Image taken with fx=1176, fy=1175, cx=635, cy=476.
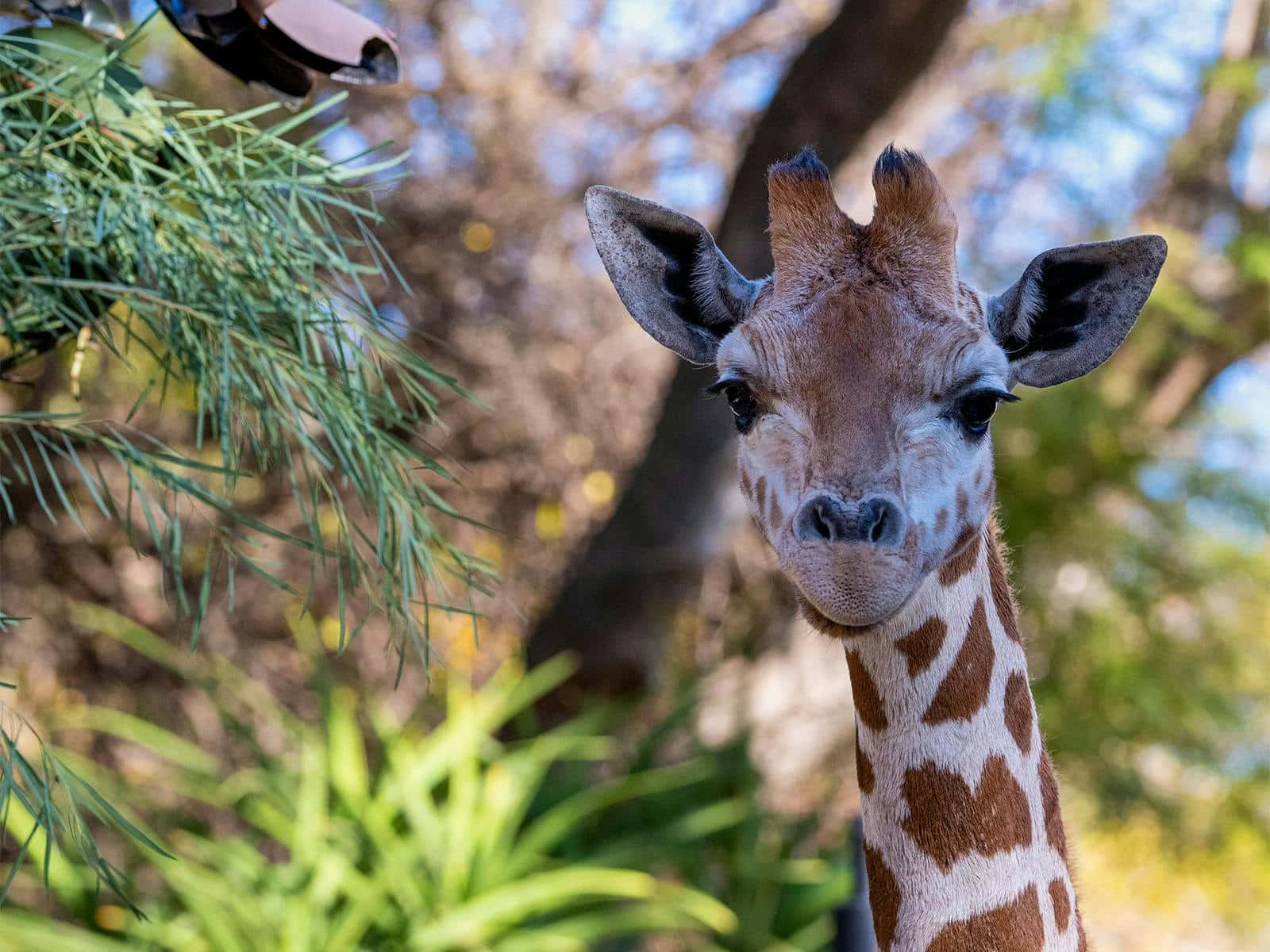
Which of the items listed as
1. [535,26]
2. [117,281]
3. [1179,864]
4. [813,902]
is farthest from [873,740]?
[1179,864]

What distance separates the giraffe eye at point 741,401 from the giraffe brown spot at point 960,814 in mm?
445

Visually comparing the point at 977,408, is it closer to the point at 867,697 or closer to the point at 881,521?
the point at 881,521

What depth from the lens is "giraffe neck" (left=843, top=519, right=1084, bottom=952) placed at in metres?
1.32

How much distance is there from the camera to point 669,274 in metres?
1.50

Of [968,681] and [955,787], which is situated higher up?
[968,681]

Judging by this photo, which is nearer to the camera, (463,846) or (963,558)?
(963,558)

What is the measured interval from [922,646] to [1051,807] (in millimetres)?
276

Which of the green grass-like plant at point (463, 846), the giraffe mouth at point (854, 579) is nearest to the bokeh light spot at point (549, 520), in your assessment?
the green grass-like plant at point (463, 846)

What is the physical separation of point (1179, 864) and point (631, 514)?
361 cm

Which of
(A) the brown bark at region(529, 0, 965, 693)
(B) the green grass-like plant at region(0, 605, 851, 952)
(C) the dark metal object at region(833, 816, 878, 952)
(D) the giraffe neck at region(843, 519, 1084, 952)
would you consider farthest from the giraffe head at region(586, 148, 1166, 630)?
(A) the brown bark at region(529, 0, 965, 693)

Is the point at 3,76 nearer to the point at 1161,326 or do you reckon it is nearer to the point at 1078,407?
the point at 1078,407

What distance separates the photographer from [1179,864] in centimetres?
589

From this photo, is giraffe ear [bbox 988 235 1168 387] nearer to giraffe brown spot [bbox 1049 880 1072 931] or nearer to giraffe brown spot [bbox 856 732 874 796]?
giraffe brown spot [bbox 856 732 874 796]

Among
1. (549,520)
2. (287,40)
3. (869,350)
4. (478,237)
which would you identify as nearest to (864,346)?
(869,350)
